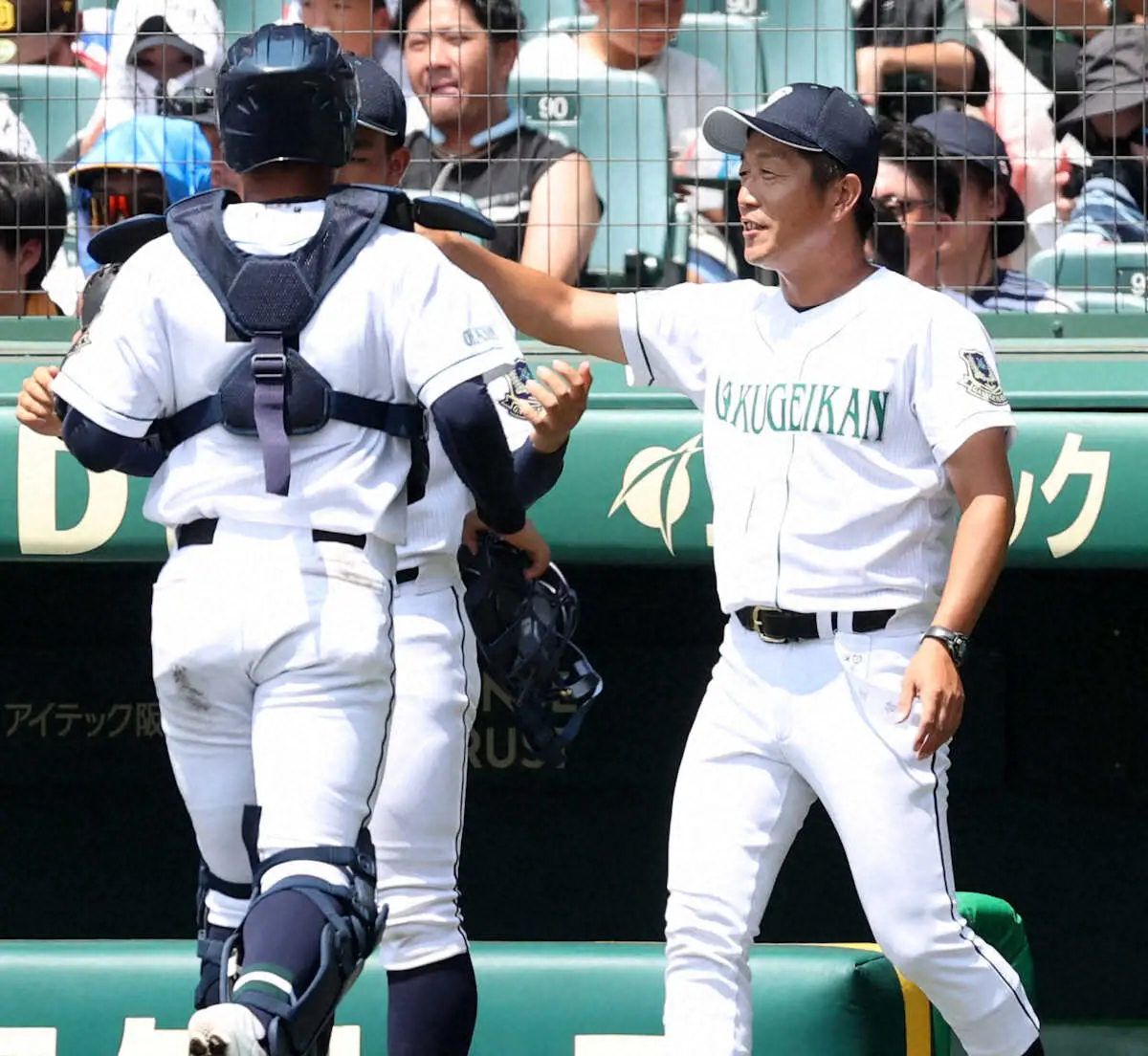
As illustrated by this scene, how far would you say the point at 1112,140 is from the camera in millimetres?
4406

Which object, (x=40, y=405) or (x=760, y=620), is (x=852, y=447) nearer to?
(x=760, y=620)

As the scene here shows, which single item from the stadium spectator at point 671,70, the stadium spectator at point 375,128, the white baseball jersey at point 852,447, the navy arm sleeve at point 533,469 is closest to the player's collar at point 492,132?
the stadium spectator at point 671,70

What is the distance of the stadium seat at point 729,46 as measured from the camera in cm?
454

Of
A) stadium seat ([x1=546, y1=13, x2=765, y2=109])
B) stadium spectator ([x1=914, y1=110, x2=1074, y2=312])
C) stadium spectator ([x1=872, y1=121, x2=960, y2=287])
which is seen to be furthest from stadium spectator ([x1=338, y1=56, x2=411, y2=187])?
stadium spectator ([x1=914, y1=110, x2=1074, y2=312])

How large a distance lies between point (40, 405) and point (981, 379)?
1406 millimetres

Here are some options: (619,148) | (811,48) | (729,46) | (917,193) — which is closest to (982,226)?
(917,193)

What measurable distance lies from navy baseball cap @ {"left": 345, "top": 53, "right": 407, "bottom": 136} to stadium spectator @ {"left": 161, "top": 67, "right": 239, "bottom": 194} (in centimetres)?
109

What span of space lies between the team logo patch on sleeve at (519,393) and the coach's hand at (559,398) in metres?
0.02

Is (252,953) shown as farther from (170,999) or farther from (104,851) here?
(104,851)

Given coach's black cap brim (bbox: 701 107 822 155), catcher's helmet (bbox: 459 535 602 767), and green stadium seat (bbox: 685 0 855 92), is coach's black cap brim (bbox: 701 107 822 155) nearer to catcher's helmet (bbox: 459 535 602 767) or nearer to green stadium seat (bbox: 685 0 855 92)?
catcher's helmet (bbox: 459 535 602 767)

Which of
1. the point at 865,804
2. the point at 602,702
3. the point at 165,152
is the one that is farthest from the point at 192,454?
the point at 602,702

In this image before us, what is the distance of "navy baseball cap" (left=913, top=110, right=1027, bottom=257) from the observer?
4324mm

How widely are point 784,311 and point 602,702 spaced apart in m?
1.77

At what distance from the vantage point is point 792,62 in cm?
456
